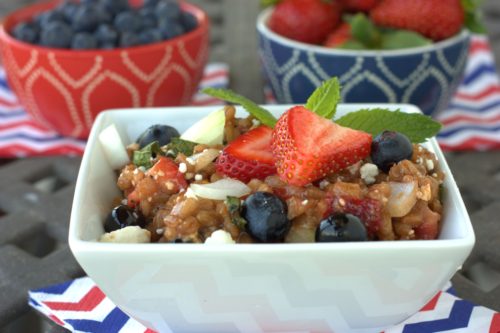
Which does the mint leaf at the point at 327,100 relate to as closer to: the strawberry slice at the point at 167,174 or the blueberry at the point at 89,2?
the strawberry slice at the point at 167,174

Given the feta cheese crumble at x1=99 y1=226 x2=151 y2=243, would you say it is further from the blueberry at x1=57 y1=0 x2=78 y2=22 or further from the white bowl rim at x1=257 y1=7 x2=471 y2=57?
the blueberry at x1=57 y1=0 x2=78 y2=22

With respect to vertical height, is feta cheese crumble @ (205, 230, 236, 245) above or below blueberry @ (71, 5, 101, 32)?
below

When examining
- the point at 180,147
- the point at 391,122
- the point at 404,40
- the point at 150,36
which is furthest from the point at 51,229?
the point at 404,40

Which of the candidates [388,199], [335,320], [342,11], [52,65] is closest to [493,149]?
[342,11]

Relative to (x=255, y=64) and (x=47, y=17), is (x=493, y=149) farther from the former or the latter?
(x=47, y=17)

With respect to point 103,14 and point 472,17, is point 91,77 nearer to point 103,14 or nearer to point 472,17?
point 103,14

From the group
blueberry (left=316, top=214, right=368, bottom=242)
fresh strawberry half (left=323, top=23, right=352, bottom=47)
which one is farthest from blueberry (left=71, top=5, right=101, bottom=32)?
blueberry (left=316, top=214, right=368, bottom=242)
